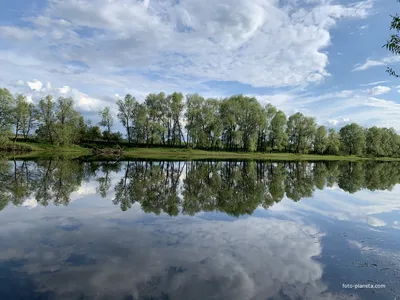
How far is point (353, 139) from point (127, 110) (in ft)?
326

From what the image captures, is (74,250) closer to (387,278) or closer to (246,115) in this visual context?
(387,278)

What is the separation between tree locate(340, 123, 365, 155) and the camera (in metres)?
122

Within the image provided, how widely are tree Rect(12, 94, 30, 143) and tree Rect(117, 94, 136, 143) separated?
86.4 ft

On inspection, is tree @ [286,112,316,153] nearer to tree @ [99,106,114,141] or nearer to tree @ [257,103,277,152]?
tree @ [257,103,277,152]

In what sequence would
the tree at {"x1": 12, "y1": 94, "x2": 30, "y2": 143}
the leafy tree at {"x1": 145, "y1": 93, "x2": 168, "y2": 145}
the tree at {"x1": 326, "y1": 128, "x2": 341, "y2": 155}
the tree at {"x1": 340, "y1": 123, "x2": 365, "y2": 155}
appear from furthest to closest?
the tree at {"x1": 340, "y1": 123, "x2": 365, "y2": 155}
the tree at {"x1": 326, "y1": 128, "x2": 341, "y2": 155}
the leafy tree at {"x1": 145, "y1": 93, "x2": 168, "y2": 145}
the tree at {"x1": 12, "y1": 94, "x2": 30, "y2": 143}

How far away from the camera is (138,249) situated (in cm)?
955

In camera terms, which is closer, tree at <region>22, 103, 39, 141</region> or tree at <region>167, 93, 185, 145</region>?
tree at <region>22, 103, 39, 141</region>

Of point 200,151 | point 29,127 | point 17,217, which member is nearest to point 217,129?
point 200,151

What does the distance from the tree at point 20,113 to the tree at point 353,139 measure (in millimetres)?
123640

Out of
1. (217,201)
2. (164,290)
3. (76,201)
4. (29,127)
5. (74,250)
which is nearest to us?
(164,290)

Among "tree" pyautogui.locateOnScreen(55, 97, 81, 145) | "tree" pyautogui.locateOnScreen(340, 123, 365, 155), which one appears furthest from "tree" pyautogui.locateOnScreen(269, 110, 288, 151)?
"tree" pyautogui.locateOnScreen(55, 97, 81, 145)

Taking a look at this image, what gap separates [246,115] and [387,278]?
88.7 m

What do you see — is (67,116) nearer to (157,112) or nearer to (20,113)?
(20,113)

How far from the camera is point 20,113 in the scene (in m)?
75.2
